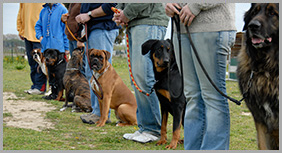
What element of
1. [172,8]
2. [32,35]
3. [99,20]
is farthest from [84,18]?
[32,35]

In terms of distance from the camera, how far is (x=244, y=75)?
102 inches

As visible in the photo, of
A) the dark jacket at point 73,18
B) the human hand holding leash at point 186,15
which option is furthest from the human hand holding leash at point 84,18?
the human hand holding leash at point 186,15

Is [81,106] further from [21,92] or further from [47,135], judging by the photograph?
[21,92]

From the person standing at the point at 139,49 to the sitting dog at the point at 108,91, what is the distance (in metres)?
1.06

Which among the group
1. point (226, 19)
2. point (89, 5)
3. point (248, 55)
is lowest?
point (248, 55)

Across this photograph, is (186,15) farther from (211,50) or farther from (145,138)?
(145,138)

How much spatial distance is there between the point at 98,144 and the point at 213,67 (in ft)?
6.17

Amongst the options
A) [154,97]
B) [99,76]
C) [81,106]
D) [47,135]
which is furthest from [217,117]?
[81,106]

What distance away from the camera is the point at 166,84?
3.77 meters

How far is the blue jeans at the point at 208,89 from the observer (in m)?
2.68

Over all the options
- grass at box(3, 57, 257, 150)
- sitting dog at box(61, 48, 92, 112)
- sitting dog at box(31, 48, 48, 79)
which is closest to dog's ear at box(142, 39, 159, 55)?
grass at box(3, 57, 257, 150)

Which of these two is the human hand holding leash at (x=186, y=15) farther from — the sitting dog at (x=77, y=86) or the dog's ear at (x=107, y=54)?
the sitting dog at (x=77, y=86)

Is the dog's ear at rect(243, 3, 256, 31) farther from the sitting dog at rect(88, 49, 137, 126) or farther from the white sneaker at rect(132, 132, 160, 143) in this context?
the sitting dog at rect(88, 49, 137, 126)

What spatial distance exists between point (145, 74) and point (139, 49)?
315mm
